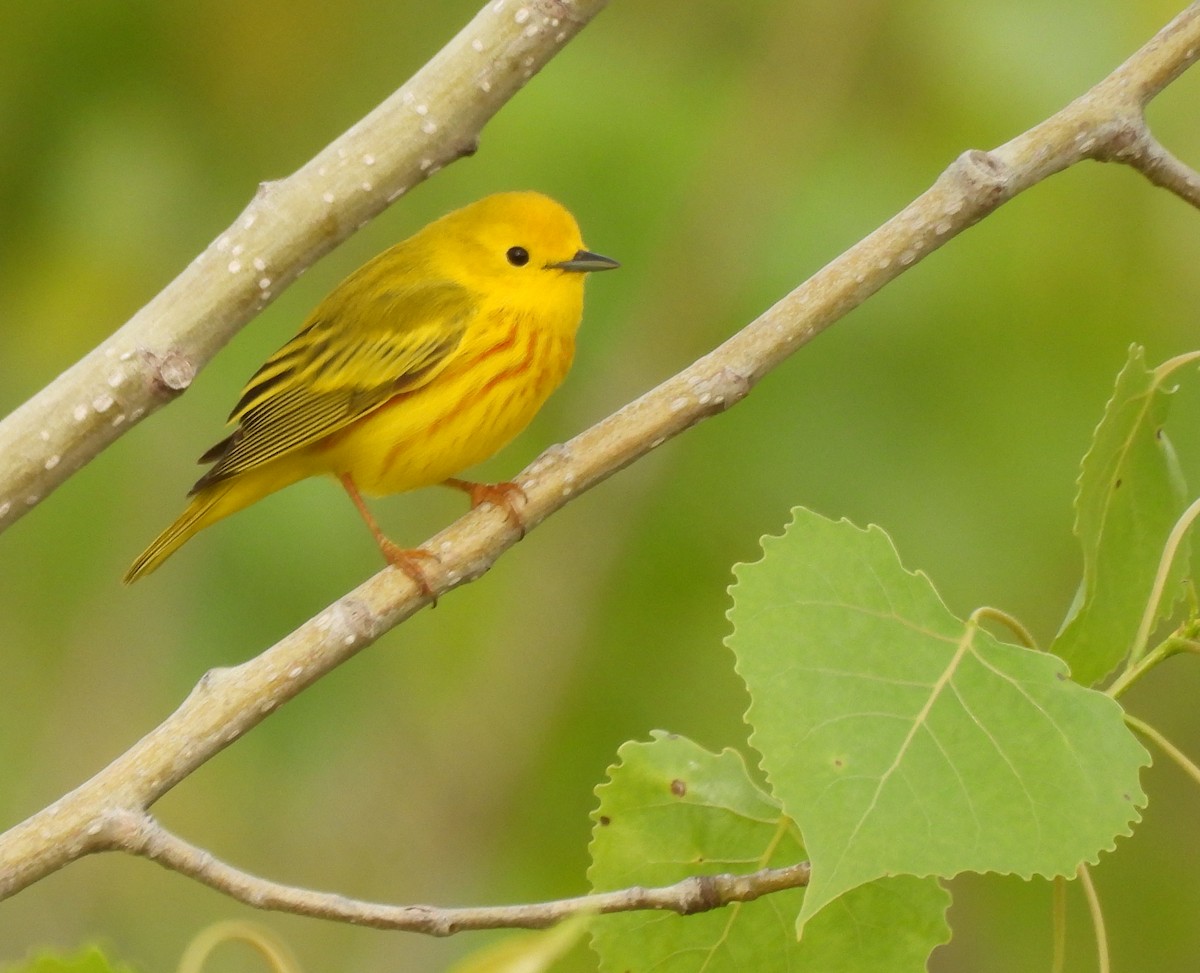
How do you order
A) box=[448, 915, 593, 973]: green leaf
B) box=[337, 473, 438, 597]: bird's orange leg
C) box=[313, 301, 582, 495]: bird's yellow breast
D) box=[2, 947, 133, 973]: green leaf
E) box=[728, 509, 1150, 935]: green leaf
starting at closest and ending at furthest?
box=[448, 915, 593, 973]: green leaf, box=[2, 947, 133, 973]: green leaf, box=[728, 509, 1150, 935]: green leaf, box=[337, 473, 438, 597]: bird's orange leg, box=[313, 301, 582, 495]: bird's yellow breast

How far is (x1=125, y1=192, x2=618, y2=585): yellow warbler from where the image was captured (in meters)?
3.74

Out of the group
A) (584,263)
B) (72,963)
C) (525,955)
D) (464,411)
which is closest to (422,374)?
(464,411)

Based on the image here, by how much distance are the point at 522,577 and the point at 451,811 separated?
889 millimetres

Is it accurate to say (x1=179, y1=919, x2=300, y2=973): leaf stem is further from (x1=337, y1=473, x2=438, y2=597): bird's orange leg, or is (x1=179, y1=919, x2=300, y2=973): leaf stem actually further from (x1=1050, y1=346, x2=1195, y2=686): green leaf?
(x1=1050, y1=346, x2=1195, y2=686): green leaf

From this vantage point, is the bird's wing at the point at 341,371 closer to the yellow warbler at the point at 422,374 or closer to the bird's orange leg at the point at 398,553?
the yellow warbler at the point at 422,374

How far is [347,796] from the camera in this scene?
5.80 metres

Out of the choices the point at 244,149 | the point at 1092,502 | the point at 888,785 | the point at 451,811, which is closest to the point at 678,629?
the point at 451,811

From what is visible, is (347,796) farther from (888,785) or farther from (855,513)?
(888,785)

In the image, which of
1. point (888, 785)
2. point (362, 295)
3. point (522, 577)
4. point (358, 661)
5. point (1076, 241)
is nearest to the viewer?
point (888, 785)

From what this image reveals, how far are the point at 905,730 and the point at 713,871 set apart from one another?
52 cm

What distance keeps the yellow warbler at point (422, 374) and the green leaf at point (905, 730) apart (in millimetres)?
1745

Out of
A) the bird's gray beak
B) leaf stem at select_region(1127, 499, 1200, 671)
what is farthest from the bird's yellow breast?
leaf stem at select_region(1127, 499, 1200, 671)

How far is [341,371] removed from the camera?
392cm

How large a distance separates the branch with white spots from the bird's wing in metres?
1.57
